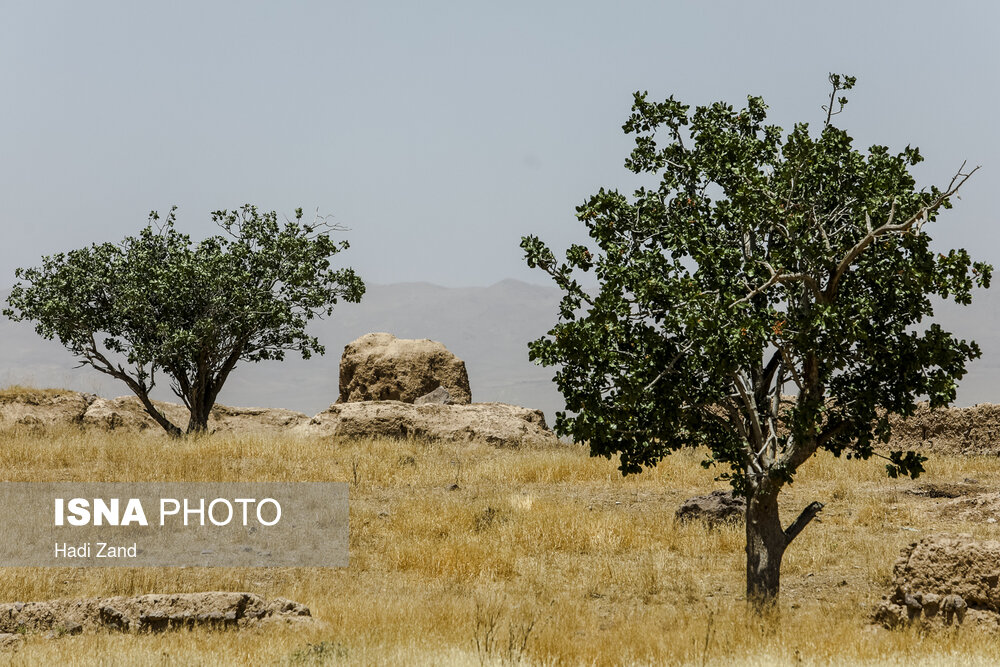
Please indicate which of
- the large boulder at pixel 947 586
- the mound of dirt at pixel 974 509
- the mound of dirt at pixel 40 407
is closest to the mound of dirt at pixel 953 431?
the mound of dirt at pixel 974 509

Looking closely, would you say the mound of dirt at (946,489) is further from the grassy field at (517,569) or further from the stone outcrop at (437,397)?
the stone outcrop at (437,397)

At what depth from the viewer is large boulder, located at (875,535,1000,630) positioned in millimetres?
9781

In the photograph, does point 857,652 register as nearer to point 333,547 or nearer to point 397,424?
point 333,547

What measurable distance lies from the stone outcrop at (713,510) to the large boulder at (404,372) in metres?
14.8

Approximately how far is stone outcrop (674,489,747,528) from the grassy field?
1.32ft

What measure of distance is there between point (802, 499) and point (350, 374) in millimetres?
18388

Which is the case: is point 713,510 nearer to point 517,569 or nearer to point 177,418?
point 517,569

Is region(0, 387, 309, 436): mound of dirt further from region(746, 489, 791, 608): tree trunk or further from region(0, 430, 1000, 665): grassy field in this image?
region(746, 489, 791, 608): tree trunk

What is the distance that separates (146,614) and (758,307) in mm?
7465

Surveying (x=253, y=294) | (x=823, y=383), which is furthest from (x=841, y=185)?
(x=253, y=294)

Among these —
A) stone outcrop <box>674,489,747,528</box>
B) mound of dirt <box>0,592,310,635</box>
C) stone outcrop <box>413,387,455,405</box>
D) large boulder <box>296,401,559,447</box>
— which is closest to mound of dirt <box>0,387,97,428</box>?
large boulder <box>296,401,559,447</box>

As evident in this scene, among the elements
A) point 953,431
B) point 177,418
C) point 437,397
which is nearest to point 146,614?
point 437,397

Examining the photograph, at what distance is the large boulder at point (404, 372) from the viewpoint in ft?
100

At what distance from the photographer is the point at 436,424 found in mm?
24875
